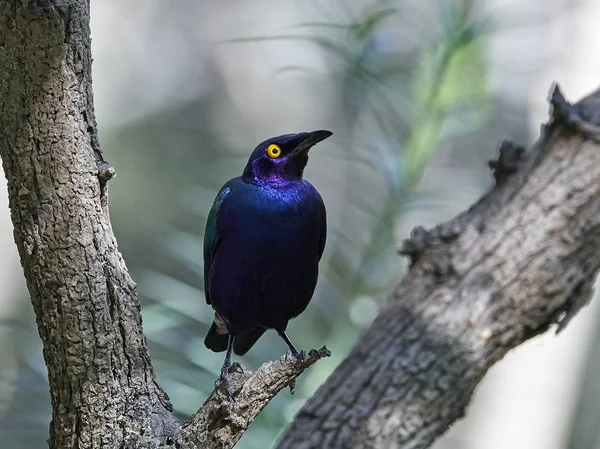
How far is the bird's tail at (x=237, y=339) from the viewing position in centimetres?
295

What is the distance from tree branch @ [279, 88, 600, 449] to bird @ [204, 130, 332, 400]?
0.64m

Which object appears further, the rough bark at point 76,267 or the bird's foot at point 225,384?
the bird's foot at point 225,384

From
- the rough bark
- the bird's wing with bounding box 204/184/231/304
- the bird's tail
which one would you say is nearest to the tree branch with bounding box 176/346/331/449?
the rough bark

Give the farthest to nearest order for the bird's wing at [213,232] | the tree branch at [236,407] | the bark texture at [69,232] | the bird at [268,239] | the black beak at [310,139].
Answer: the bird's wing at [213,232]
the bird at [268,239]
the black beak at [310,139]
the tree branch at [236,407]
the bark texture at [69,232]

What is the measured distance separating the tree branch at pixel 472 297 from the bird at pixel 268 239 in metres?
0.64

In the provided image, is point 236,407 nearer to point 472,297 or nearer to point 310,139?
point 310,139

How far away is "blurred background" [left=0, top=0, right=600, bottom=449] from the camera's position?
3859 millimetres

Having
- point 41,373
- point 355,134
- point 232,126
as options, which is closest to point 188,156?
point 232,126

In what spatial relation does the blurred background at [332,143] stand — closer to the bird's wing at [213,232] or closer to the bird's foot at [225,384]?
the bird's wing at [213,232]

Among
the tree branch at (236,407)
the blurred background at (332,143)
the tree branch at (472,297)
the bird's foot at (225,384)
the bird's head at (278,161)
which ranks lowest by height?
the tree branch at (236,407)

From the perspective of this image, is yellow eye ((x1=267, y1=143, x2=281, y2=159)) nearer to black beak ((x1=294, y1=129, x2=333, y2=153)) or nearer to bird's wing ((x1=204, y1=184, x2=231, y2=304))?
black beak ((x1=294, y1=129, x2=333, y2=153))

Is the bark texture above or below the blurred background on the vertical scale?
below

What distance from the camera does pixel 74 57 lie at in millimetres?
2094

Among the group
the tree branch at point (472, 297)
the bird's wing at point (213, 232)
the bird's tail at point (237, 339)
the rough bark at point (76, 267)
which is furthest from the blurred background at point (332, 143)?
the rough bark at point (76, 267)
